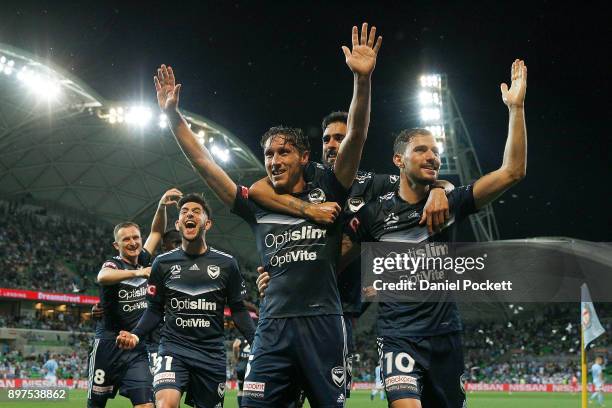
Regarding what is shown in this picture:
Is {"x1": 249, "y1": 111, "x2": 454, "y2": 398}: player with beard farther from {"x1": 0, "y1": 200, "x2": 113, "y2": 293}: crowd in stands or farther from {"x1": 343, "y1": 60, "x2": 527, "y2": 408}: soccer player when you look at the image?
{"x1": 0, "y1": 200, "x2": 113, "y2": 293}: crowd in stands

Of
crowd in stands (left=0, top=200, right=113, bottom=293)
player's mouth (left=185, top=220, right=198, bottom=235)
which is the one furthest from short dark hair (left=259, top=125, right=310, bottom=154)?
crowd in stands (left=0, top=200, right=113, bottom=293)

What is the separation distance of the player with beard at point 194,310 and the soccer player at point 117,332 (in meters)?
1.26

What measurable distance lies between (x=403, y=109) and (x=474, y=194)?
43.8 m

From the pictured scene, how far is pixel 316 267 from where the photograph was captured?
4.75m

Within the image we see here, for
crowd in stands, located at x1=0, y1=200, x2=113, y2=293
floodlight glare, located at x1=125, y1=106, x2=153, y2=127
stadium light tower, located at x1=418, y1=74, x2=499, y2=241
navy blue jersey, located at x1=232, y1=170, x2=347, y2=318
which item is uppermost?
stadium light tower, located at x1=418, y1=74, x2=499, y2=241

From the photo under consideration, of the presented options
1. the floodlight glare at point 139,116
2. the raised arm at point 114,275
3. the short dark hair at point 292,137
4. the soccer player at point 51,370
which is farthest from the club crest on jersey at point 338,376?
the floodlight glare at point 139,116

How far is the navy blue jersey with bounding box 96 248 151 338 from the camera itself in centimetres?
889

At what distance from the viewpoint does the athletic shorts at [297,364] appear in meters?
4.54

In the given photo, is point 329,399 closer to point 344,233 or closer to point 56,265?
point 344,233

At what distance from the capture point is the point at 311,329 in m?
4.63

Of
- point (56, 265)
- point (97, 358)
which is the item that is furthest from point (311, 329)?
point (56, 265)

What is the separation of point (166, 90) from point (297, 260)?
1534 millimetres

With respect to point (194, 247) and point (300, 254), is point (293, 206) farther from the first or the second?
point (194, 247)

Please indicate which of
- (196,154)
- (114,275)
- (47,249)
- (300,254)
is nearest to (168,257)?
(114,275)
